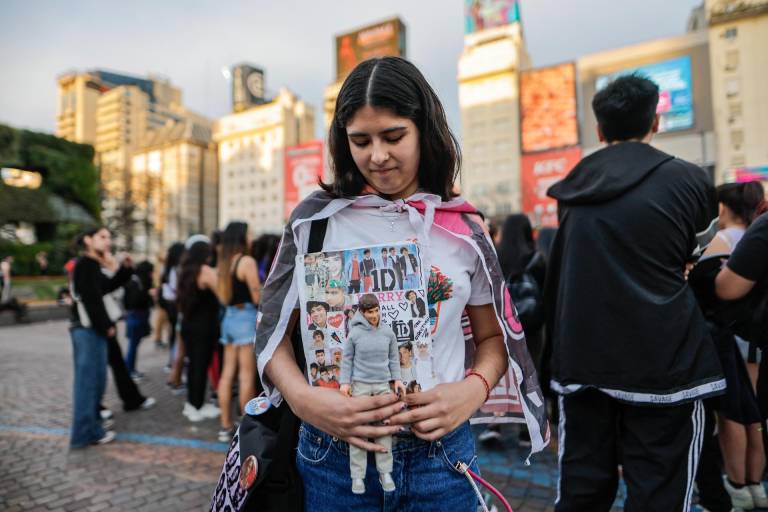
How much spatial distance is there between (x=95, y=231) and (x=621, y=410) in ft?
15.6

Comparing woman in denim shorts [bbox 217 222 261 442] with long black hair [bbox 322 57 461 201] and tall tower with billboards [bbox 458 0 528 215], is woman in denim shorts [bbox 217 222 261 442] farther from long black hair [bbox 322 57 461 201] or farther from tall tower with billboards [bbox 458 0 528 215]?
tall tower with billboards [bbox 458 0 528 215]

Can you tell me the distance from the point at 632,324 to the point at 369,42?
67.7 m

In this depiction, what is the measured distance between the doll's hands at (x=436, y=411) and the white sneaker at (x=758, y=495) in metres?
2.91

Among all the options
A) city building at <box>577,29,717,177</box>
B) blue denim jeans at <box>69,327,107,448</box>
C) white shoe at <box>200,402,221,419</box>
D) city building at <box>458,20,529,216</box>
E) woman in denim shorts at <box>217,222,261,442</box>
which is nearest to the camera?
blue denim jeans at <box>69,327,107,448</box>

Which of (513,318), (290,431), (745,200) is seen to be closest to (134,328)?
(290,431)

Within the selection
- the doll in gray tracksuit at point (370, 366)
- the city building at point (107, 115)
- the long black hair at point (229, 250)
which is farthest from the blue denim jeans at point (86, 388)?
the city building at point (107, 115)

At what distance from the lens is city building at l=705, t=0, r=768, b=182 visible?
37.9 m

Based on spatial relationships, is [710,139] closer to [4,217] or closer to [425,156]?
[425,156]

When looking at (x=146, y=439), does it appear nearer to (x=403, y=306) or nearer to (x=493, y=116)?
(x=403, y=306)

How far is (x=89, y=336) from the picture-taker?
4.42 meters

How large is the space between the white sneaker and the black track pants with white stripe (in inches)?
60.5

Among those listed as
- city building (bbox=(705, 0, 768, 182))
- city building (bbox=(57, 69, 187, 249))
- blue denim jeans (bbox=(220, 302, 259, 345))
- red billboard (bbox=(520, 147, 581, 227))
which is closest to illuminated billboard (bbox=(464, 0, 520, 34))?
red billboard (bbox=(520, 147, 581, 227))

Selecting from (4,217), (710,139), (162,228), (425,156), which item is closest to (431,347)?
(425,156)

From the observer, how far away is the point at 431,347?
1.09 meters
